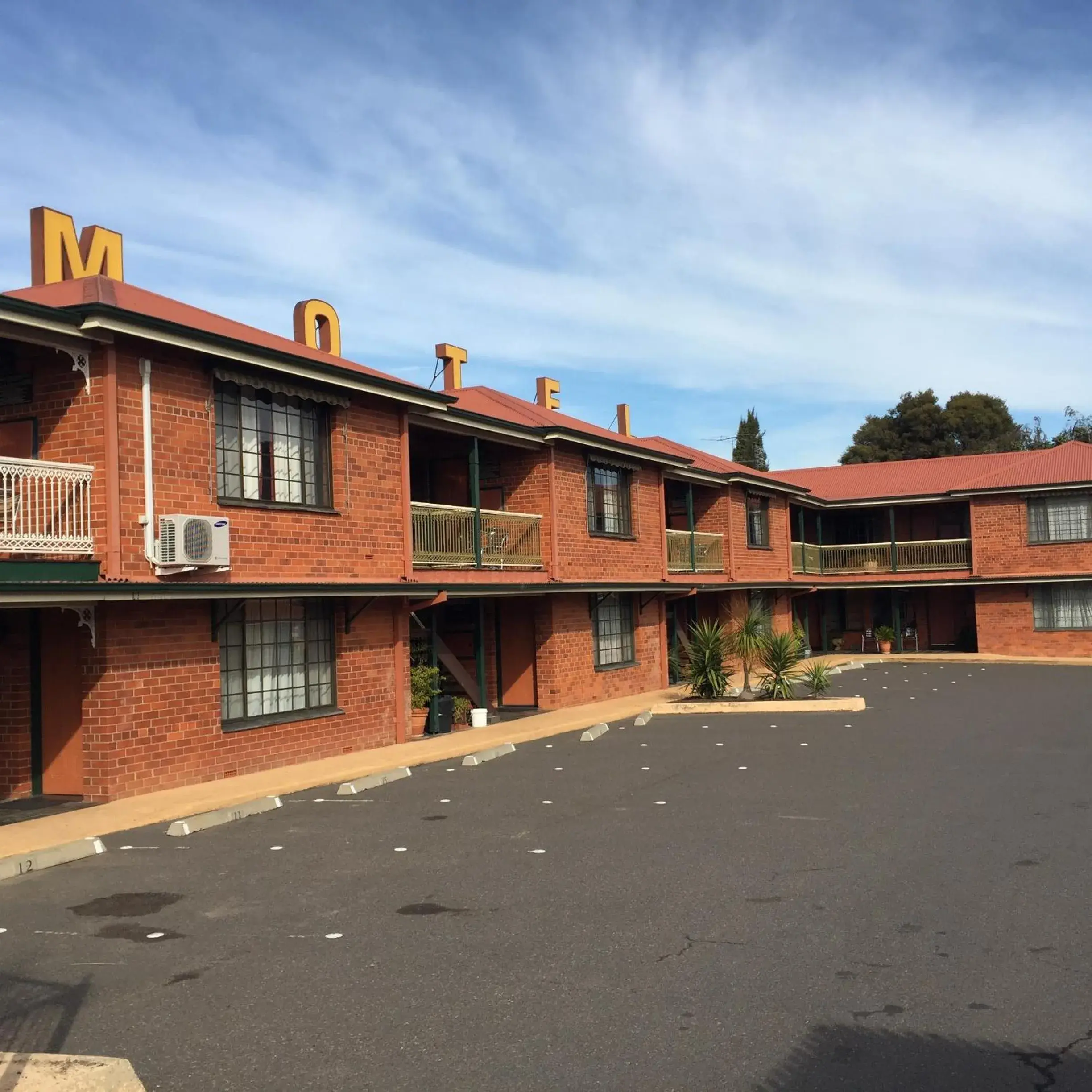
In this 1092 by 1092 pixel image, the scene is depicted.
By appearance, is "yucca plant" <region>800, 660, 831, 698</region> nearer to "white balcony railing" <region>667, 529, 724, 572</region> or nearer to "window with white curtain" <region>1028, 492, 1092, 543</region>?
"white balcony railing" <region>667, 529, 724, 572</region>

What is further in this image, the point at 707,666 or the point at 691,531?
the point at 691,531

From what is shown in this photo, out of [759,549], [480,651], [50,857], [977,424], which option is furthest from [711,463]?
[977,424]

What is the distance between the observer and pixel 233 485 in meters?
14.0

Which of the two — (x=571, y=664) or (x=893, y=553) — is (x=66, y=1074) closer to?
(x=571, y=664)

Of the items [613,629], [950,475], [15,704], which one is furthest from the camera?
[950,475]

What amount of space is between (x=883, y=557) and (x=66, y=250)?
28.8 metres

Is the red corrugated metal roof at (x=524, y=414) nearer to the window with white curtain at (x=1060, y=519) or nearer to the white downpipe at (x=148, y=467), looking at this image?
the white downpipe at (x=148, y=467)

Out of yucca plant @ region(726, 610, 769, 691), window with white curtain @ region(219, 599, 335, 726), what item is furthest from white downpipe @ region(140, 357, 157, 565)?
yucca plant @ region(726, 610, 769, 691)

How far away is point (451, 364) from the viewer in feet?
80.5

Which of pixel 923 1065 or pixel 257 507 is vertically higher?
pixel 257 507

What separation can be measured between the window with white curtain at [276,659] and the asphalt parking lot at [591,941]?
6.21ft

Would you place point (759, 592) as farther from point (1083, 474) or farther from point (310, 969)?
point (310, 969)

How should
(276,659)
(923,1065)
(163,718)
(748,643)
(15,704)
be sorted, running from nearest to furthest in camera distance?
(923,1065), (163,718), (15,704), (276,659), (748,643)

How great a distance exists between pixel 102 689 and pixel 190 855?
9.71 ft
